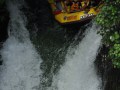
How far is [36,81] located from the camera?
9.43 metres

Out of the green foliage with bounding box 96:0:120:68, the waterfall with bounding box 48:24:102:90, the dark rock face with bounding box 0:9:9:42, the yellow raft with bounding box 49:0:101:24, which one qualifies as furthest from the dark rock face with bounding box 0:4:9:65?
the green foliage with bounding box 96:0:120:68

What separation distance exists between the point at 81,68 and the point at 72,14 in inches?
74.3

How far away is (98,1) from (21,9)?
2594 millimetres

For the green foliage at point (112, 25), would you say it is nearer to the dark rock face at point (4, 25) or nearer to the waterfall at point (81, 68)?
the waterfall at point (81, 68)

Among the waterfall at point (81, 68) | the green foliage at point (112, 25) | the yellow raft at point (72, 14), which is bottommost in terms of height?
the waterfall at point (81, 68)

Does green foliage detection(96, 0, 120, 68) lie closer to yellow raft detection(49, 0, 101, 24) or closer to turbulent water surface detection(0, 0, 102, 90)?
turbulent water surface detection(0, 0, 102, 90)

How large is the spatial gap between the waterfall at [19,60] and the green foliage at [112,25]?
3.19 metres

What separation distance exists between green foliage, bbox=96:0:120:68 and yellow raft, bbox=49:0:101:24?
297cm

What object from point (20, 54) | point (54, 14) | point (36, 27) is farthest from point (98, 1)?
point (20, 54)

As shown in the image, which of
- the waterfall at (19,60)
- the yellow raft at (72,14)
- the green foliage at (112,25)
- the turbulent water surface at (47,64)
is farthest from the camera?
the yellow raft at (72,14)

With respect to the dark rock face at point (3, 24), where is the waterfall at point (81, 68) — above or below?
below

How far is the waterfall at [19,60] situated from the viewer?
30.9 feet

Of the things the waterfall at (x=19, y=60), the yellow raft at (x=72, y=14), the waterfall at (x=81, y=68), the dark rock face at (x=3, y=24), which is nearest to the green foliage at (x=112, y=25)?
the waterfall at (x=81, y=68)

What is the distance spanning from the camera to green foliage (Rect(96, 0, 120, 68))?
6574 mm
